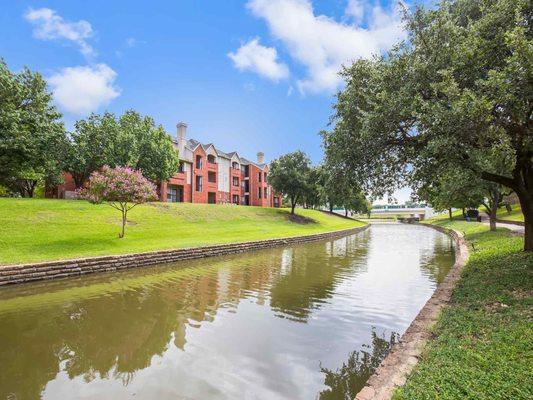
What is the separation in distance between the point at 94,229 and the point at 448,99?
24390 mm

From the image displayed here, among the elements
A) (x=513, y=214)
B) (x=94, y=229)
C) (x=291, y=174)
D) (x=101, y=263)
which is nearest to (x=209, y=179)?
(x=291, y=174)

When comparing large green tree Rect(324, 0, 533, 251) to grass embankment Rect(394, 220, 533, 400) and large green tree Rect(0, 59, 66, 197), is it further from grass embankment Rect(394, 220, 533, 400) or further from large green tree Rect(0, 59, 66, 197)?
large green tree Rect(0, 59, 66, 197)

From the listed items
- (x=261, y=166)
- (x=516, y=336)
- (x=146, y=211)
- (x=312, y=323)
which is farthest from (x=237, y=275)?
(x=261, y=166)

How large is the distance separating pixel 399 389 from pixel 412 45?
11.0 meters

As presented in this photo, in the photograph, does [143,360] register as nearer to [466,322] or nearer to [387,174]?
[466,322]

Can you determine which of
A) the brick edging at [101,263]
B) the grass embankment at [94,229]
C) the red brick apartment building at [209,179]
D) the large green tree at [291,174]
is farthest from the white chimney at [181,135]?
the brick edging at [101,263]

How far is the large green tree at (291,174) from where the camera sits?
49344 mm

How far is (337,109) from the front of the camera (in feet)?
43.2

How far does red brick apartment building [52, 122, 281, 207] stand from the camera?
48.9 m

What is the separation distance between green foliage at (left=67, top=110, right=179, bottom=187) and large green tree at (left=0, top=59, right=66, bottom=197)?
8.11 feet

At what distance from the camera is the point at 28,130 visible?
28969 millimetres

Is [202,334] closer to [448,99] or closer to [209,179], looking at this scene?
[448,99]

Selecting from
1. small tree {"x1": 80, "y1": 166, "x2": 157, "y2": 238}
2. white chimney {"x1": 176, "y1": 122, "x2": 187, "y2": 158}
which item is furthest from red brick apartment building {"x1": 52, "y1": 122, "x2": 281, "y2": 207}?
small tree {"x1": 80, "y1": 166, "x2": 157, "y2": 238}

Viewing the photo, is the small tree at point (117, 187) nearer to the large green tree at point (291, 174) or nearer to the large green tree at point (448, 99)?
the large green tree at point (448, 99)
